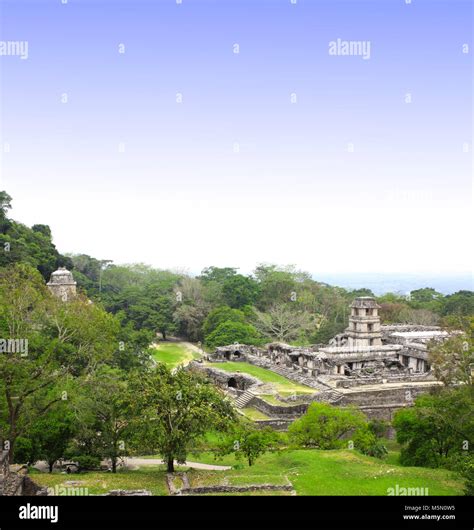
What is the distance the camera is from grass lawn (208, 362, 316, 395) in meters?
42.9

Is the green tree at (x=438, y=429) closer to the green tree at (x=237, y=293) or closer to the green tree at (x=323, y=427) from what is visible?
the green tree at (x=323, y=427)

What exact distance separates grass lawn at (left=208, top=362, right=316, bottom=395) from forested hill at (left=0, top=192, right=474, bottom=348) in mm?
9262

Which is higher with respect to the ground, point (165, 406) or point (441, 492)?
point (165, 406)

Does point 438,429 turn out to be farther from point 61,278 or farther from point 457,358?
point 61,278

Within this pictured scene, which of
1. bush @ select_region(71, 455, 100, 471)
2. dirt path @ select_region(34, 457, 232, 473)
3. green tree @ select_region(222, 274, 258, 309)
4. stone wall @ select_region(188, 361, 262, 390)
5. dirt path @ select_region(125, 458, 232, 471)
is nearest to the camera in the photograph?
bush @ select_region(71, 455, 100, 471)

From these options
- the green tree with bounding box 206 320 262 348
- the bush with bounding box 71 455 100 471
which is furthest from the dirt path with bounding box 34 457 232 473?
the green tree with bounding box 206 320 262 348

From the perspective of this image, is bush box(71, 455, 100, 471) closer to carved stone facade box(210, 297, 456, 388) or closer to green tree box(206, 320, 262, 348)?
carved stone facade box(210, 297, 456, 388)

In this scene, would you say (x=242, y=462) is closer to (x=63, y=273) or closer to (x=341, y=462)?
(x=341, y=462)

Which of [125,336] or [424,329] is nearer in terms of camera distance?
[125,336]
